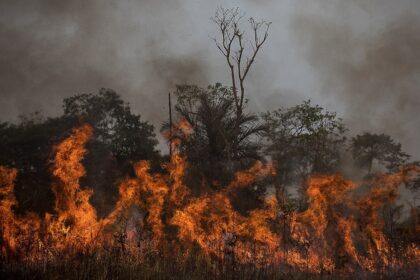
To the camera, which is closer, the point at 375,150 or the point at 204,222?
the point at 204,222

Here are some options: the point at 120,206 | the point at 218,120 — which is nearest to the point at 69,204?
the point at 120,206

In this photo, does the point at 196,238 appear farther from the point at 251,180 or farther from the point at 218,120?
the point at 218,120

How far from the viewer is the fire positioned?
45.0ft

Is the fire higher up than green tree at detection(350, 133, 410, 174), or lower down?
lower down

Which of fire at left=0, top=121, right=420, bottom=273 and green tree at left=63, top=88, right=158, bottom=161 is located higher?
green tree at left=63, top=88, right=158, bottom=161

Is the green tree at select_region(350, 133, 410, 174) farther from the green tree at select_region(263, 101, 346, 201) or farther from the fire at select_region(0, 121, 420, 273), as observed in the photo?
the fire at select_region(0, 121, 420, 273)

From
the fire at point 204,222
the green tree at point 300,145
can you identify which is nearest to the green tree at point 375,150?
the green tree at point 300,145

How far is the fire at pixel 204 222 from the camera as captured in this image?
13727mm

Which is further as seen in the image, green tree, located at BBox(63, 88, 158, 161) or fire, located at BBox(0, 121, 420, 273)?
green tree, located at BBox(63, 88, 158, 161)

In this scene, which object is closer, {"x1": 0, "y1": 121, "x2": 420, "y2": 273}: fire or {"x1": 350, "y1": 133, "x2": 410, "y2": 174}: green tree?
{"x1": 0, "y1": 121, "x2": 420, "y2": 273}: fire

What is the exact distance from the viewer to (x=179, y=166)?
21.5 metres

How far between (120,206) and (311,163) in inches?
872

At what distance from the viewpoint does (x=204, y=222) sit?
62.1 feet

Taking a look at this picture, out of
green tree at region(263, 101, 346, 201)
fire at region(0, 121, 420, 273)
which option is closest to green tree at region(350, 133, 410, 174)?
green tree at region(263, 101, 346, 201)
